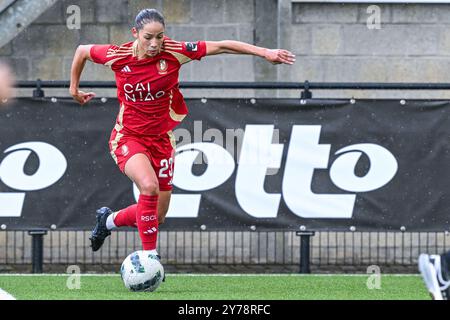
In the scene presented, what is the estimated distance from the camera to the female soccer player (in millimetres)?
10266

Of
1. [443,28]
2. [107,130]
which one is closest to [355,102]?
[107,130]

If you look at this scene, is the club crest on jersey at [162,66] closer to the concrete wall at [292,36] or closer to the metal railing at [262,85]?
the metal railing at [262,85]

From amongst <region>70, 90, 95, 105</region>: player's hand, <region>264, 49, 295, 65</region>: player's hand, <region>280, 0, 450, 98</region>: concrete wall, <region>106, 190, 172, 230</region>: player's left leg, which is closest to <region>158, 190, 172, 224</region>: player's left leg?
<region>106, 190, 172, 230</region>: player's left leg

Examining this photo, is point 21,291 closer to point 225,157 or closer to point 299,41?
point 225,157

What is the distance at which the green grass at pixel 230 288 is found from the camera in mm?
10148

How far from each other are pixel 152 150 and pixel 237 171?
6.48ft

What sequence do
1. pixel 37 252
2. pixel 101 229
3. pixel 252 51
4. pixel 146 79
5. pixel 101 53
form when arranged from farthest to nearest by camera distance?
pixel 37 252 < pixel 101 229 < pixel 101 53 < pixel 146 79 < pixel 252 51

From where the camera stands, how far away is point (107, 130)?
12.7 meters

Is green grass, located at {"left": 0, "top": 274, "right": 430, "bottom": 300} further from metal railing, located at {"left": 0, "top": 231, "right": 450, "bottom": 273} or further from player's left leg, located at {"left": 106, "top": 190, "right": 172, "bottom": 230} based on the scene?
metal railing, located at {"left": 0, "top": 231, "right": 450, "bottom": 273}

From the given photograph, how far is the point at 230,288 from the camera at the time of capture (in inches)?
436

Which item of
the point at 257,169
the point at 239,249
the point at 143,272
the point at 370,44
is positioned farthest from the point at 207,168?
the point at 370,44

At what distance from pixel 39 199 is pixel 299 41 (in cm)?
432

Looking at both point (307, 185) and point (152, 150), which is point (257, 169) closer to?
point (307, 185)

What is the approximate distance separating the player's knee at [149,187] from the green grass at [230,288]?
0.76 m
